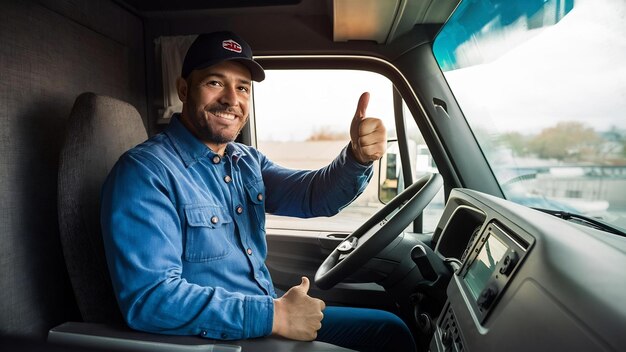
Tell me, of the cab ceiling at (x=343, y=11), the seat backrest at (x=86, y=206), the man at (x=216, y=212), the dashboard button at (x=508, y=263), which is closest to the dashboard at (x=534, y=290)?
the dashboard button at (x=508, y=263)

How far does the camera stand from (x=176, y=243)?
1135mm

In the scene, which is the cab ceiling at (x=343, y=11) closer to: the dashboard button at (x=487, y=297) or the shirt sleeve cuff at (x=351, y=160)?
the shirt sleeve cuff at (x=351, y=160)

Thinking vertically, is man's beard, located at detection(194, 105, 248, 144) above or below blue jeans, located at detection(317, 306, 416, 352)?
above

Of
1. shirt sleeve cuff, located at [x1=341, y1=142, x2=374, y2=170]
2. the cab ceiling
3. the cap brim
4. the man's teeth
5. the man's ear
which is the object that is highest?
the cab ceiling

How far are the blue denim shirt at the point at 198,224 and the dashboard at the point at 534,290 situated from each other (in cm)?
51

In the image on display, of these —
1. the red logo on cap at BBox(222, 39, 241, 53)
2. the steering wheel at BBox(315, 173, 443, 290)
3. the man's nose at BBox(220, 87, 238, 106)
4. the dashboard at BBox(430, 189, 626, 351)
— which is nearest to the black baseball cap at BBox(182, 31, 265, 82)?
the red logo on cap at BBox(222, 39, 241, 53)

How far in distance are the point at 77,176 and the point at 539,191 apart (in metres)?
1.58

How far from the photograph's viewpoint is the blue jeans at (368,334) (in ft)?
4.90

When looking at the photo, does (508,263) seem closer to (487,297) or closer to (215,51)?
(487,297)

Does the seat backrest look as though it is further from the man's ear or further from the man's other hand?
the man's other hand

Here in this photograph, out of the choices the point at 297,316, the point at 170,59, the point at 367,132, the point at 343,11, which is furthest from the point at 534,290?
the point at 170,59

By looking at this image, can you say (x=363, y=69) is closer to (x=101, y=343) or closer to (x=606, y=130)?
(x=606, y=130)

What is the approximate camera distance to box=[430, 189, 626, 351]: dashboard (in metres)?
0.59

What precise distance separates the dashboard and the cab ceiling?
2.80ft
